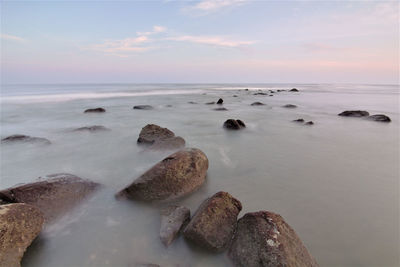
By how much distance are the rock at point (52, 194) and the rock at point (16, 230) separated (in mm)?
409

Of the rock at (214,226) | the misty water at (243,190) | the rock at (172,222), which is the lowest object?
the misty water at (243,190)

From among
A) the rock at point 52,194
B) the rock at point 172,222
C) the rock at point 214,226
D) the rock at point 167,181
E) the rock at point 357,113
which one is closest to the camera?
the rock at point 214,226

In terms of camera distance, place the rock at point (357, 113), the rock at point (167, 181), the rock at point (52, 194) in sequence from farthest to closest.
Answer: the rock at point (357, 113), the rock at point (167, 181), the rock at point (52, 194)

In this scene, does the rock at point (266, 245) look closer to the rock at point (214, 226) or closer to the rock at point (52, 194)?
the rock at point (214, 226)

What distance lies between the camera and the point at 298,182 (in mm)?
3877

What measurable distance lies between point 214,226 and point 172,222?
541mm

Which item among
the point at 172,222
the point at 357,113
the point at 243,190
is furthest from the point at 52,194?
the point at 357,113

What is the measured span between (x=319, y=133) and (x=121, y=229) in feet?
23.4

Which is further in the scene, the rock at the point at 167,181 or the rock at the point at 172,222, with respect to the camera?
the rock at the point at 167,181

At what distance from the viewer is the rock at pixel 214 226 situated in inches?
91.2

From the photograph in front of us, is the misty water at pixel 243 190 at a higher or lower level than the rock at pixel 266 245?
lower

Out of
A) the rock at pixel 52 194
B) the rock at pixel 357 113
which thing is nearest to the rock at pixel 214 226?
the rock at pixel 52 194

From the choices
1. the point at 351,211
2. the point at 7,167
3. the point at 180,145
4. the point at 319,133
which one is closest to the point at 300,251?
the point at 351,211

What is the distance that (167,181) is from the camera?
3.27m
